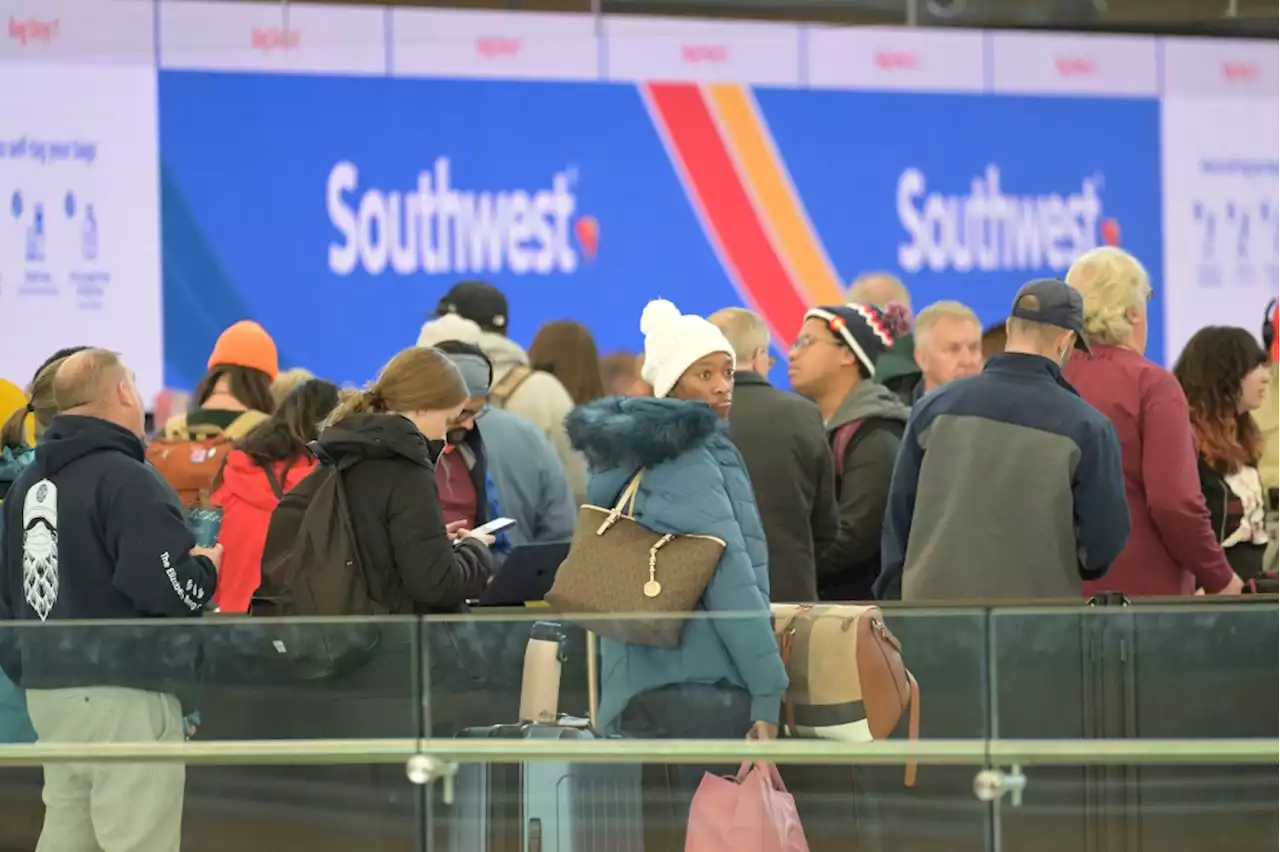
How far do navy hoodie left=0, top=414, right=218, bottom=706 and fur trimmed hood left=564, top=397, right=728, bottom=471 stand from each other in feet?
2.98

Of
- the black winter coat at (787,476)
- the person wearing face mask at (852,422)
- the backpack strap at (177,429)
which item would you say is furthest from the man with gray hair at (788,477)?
the backpack strap at (177,429)

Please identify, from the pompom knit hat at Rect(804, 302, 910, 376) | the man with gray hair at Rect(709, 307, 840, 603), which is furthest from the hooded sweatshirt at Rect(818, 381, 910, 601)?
the man with gray hair at Rect(709, 307, 840, 603)

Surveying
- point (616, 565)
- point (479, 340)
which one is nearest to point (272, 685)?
point (616, 565)

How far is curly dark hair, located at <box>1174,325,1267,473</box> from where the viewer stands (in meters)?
5.30

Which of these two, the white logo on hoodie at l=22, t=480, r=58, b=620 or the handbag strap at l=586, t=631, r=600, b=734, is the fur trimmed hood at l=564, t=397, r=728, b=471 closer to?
the handbag strap at l=586, t=631, r=600, b=734

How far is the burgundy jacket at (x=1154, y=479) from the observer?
480cm

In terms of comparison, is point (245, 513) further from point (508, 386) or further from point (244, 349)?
point (508, 386)

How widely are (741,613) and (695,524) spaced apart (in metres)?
0.19

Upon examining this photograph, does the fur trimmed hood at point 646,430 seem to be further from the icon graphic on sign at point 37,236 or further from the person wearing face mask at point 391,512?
the icon graphic on sign at point 37,236

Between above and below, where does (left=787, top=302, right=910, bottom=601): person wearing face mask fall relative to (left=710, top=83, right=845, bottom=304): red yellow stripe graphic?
below

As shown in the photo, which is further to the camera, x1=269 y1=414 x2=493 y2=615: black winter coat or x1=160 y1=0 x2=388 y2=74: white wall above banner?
x1=160 y1=0 x2=388 y2=74: white wall above banner

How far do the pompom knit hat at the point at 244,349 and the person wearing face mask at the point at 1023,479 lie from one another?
200cm

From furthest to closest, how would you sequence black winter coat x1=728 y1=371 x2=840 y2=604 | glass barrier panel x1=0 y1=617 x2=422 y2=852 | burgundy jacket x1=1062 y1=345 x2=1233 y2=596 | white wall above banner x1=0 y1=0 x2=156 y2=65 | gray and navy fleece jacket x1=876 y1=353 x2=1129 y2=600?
white wall above banner x1=0 y1=0 x2=156 y2=65, black winter coat x1=728 y1=371 x2=840 y2=604, burgundy jacket x1=1062 y1=345 x2=1233 y2=596, gray and navy fleece jacket x1=876 y1=353 x2=1129 y2=600, glass barrier panel x1=0 y1=617 x2=422 y2=852

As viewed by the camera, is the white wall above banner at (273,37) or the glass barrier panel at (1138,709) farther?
the white wall above banner at (273,37)
